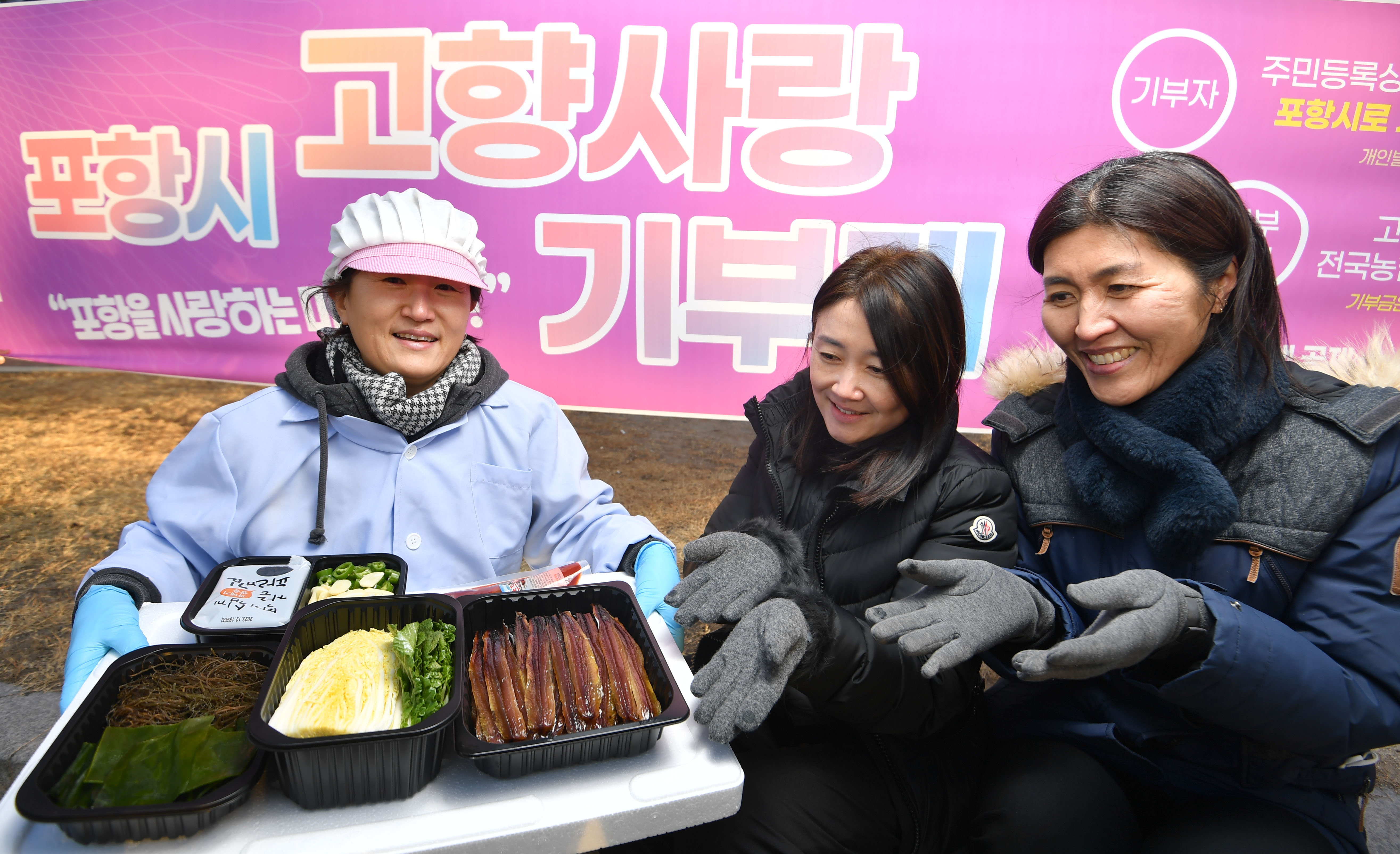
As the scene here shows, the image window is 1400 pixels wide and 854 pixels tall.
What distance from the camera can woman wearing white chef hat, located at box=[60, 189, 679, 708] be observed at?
180 centimetres

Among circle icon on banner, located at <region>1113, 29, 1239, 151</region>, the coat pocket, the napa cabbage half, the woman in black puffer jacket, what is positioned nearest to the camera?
the napa cabbage half

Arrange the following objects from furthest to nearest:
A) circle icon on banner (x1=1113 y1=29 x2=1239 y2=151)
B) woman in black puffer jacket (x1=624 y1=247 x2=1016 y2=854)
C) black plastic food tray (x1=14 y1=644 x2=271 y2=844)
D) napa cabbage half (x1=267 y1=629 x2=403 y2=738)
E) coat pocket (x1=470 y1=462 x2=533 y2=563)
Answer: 1. circle icon on banner (x1=1113 y1=29 x2=1239 y2=151)
2. coat pocket (x1=470 y1=462 x2=533 y2=563)
3. woman in black puffer jacket (x1=624 y1=247 x2=1016 y2=854)
4. napa cabbage half (x1=267 y1=629 x2=403 y2=738)
5. black plastic food tray (x1=14 y1=644 x2=271 y2=844)

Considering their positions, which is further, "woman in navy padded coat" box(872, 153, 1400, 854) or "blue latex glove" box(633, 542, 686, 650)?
"blue latex glove" box(633, 542, 686, 650)

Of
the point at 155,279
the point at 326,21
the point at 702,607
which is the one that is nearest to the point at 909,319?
the point at 702,607

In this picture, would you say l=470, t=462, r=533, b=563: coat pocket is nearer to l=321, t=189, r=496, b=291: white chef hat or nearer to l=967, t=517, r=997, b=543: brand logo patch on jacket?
l=321, t=189, r=496, b=291: white chef hat

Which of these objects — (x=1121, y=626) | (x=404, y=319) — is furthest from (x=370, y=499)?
(x=1121, y=626)

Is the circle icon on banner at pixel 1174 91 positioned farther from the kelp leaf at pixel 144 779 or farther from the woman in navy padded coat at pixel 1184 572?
the kelp leaf at pixel 144 779

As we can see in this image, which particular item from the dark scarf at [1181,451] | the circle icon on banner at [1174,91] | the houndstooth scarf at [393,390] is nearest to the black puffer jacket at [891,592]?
the dark scarf at [1181,451]

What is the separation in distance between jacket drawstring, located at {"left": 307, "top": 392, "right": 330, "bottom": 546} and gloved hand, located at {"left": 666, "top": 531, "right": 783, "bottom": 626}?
0.96 m

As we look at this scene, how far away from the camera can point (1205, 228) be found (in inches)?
60.7

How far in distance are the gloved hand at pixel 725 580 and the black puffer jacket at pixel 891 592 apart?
0.13 meters

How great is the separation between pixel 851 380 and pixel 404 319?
1.17m

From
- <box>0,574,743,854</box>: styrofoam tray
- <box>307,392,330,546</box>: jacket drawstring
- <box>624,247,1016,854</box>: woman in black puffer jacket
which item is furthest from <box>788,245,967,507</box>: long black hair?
<box>307,392,330,546</box>: jacket drawstring

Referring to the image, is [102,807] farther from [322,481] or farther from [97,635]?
[322,481]
